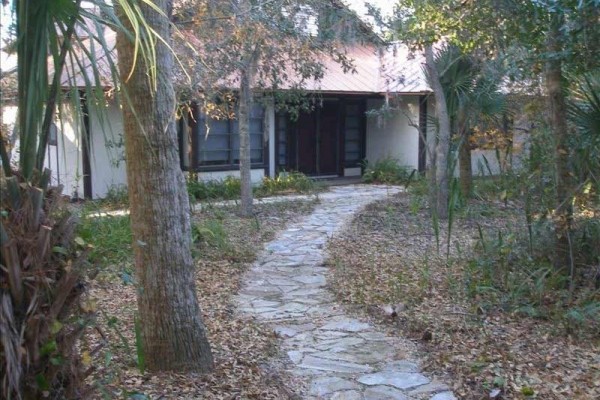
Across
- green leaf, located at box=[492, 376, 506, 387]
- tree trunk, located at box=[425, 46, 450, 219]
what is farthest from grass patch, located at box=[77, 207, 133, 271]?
tree trunk, located at box=[425, 46, 450, 219]

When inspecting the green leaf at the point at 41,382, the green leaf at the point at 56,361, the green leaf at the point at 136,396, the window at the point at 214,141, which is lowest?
the green leaf at the point at 136,396

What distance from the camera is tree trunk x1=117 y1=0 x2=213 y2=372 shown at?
4320 mm

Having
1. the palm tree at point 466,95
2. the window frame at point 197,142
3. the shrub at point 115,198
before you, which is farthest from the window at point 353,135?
the shrub at point 115,198

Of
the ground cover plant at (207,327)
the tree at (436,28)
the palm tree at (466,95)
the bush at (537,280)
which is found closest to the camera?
the ground cover plant at (207,327)

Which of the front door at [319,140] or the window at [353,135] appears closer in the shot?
the front door at [319,140]

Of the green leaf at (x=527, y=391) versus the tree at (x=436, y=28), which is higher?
the tree at (x=436, y=28)

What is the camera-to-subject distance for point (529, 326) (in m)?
5.73

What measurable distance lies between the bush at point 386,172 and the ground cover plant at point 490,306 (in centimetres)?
840

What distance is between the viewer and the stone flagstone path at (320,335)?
15.9 feet

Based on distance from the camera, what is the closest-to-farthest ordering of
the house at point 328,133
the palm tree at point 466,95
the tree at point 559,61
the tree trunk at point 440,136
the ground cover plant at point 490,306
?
the ground cover plant at point 490,306, the tree at point 559,61, the tree trunk at point 440,136, the palm tree at point 466,95, the house at point 328,133

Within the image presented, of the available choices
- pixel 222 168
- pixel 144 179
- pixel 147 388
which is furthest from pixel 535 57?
pixel 222 168

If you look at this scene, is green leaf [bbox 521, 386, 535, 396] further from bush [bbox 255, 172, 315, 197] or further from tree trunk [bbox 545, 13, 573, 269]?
bush [bbox 255, 172, 315, 197]

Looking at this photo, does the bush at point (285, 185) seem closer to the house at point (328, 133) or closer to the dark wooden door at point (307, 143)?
the house at point (328, 133)

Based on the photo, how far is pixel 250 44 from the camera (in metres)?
10.4
